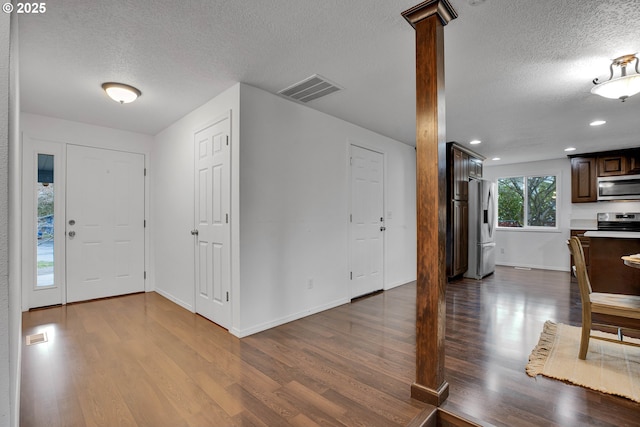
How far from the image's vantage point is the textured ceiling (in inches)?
76.2

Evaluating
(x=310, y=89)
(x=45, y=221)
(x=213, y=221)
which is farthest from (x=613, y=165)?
(x=45, y=221)

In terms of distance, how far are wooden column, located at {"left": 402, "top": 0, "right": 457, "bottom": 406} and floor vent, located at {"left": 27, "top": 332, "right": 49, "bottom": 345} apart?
10.9ft

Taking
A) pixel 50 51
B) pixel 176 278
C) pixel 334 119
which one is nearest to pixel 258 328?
pixel 176 278

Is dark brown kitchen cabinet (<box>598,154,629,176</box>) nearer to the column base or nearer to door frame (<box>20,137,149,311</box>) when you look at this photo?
the column base

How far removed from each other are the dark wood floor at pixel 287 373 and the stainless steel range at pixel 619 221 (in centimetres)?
348

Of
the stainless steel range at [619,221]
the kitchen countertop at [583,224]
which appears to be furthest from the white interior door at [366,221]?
the stainless steel range at [619,221]

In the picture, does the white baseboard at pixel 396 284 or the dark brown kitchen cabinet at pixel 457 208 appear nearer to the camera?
the white baseboard at pixel 396 284

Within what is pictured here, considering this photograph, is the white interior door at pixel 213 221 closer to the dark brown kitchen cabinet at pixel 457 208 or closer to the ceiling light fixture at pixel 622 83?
the ceiling light fixture at pixel 622 83

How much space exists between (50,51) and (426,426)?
12.2 ft

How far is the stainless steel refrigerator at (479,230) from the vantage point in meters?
5.54

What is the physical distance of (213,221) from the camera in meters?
3.35

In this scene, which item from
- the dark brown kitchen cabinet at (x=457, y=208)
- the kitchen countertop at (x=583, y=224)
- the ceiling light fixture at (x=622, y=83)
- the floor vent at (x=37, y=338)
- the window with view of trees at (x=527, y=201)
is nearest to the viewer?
the ceiling light fixture at (x=622, y=83)

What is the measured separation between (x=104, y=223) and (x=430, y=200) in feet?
14.9

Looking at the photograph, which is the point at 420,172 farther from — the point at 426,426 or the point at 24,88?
the point at 24,88
